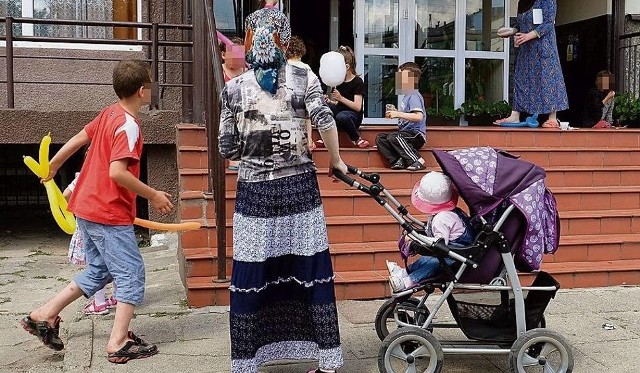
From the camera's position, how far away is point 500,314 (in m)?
4.21

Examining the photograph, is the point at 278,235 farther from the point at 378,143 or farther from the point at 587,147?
the point at 587,147

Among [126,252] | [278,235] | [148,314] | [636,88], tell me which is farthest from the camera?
[636,88]

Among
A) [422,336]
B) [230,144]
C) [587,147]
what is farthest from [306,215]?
[587,147]

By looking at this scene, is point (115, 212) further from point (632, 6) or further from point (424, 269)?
point (632, 6)

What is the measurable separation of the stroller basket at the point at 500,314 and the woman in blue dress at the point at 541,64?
460 centimetres

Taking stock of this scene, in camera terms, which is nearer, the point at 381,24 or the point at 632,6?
the point at 632,6

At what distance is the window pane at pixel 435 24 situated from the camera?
34.3ft

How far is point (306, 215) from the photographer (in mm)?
3752

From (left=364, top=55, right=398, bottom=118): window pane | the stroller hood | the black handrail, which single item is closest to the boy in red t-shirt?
the stroller hood

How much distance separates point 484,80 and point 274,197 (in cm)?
775

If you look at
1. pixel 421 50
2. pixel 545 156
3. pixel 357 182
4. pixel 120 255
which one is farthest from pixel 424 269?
pixel 421 50

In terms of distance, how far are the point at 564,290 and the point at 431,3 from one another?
580 cm

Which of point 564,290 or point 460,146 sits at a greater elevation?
point 460,146

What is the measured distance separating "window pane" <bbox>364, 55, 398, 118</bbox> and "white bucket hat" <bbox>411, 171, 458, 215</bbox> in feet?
21.2
